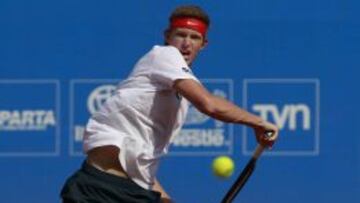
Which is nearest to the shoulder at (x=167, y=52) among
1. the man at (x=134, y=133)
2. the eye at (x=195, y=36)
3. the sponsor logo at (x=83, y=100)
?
the man at (x=134, y=133)

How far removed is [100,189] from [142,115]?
329 millimetres

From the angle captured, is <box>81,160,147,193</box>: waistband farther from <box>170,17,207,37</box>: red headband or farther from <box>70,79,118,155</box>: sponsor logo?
<box>70,79,118,155</box>: sponsor logo

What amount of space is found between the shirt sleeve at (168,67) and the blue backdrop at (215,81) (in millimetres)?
3786

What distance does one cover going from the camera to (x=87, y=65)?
8.36 meters

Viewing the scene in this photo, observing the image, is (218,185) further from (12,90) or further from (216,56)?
(12,90)

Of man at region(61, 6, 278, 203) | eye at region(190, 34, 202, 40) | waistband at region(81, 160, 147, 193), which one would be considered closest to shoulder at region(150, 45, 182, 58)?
man at region(61, 6, 278, 203)

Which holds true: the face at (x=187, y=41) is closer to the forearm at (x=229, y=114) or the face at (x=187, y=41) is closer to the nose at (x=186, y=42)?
the nose at (x=186, y=42)

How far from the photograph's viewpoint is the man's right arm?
4.39m

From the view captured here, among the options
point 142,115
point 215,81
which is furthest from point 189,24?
point 215,81

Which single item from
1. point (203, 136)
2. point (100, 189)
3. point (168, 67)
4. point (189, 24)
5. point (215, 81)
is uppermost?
point (189, 24)

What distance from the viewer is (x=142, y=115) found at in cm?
452

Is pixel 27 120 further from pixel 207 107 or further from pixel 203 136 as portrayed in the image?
pixel 207 107

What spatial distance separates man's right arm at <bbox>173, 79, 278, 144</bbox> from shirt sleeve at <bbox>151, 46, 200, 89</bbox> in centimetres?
3

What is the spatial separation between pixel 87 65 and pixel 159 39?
0.54m
